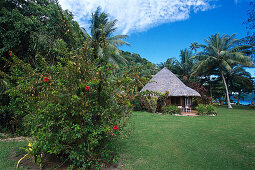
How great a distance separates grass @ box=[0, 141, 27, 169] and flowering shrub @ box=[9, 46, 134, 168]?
1221 millimetres

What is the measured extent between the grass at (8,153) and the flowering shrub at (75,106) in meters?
1.22

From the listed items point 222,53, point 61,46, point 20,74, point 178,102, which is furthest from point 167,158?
point 222,53

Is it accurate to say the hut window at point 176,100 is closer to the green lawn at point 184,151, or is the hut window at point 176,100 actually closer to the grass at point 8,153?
the green lawn at point 184,151

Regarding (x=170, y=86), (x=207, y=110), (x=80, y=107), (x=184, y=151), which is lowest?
(x=184, y=151)

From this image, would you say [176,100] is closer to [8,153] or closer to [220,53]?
[220,53]

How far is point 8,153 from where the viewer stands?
178 inches

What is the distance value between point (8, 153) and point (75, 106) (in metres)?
3.19

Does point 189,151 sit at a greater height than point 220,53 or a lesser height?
lesser

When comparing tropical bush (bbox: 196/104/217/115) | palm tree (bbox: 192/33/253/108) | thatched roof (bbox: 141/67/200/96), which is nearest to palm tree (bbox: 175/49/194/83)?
palm tree (bbox: 192/33/253/108)

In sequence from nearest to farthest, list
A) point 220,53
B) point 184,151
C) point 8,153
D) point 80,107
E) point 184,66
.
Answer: point 80,107, point 8,153, point 184,151, point 220,53, point 184,66

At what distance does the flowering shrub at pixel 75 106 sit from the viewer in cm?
306

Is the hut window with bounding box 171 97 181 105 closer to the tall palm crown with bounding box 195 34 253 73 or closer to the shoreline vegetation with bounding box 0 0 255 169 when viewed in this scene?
the tall palm crown with bounding box 195 34 253 73

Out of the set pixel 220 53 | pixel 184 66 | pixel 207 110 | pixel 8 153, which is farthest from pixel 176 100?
pixel 8 153

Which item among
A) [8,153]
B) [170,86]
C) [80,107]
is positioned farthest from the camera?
[170,86]
